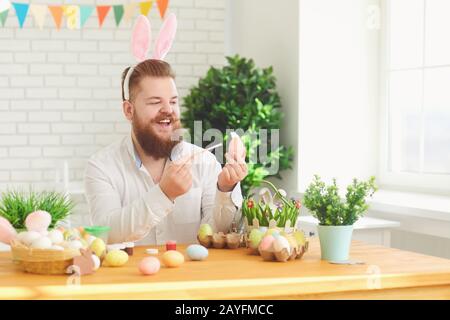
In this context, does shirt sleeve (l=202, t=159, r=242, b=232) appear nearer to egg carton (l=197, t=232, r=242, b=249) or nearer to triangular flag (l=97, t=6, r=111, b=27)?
egg carton (l=197, t=232, r=242, b=249)

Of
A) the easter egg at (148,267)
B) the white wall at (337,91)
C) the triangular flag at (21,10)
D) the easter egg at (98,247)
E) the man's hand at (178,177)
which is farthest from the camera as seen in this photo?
the triangular flag at (21,10)

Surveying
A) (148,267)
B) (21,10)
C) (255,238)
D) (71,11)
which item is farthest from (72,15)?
(148,267)

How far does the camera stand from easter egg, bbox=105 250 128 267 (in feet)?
7.18

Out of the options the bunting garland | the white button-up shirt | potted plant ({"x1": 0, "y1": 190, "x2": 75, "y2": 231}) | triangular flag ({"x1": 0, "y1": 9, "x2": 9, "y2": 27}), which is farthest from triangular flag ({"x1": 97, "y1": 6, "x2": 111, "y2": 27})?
potted plant ({"x1": 0, "y1": 190, "x2": 75, "y2": 231})

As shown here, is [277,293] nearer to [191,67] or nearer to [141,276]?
[141,276]

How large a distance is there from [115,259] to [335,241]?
63 cm

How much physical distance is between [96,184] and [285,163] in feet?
5.65

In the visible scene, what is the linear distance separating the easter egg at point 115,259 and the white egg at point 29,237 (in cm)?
20

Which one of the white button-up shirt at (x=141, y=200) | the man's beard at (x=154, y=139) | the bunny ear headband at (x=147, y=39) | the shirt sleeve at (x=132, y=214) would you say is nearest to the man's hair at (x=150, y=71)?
the bunny ear headband at (x=147, y=39)

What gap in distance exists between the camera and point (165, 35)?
2.82 m

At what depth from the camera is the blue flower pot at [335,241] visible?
2.29 metres

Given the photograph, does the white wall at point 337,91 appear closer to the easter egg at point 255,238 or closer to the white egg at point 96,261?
the easter egg at point 255,238
